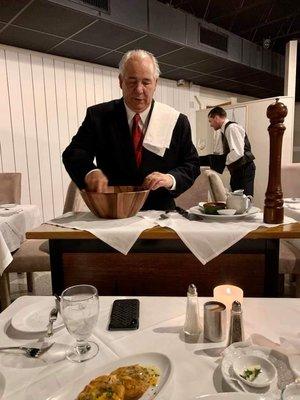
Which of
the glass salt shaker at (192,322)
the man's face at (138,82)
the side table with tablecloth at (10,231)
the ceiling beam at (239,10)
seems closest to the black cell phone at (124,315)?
the glass salt shaker at (192,322)

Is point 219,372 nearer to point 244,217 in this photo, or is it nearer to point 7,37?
point 244,217

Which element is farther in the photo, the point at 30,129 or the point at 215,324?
the point at 30,129

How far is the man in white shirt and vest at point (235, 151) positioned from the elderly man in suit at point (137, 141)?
2281 millimetres

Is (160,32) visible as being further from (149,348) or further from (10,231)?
(149,348)

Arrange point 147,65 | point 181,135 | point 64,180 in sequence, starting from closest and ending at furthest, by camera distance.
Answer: point 147,65 < point 181,135 < point 64,180

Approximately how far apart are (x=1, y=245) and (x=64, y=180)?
Result: 268 centimetres

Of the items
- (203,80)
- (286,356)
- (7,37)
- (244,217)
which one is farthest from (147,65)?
(203,80)

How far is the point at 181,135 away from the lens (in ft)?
5.87

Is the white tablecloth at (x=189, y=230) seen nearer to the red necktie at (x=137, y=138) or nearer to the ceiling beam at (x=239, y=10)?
the red necktie at (x=137, y=138)

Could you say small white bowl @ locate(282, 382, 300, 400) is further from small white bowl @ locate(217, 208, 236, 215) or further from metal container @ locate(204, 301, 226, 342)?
small white bowl @ locate(217, 208, 236, 215)

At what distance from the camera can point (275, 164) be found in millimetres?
1229

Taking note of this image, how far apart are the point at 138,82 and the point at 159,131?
0.82 ft

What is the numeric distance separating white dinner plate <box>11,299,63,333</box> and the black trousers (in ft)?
11.4

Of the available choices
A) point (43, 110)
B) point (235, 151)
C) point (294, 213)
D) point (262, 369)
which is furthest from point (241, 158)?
point (262, 369)
